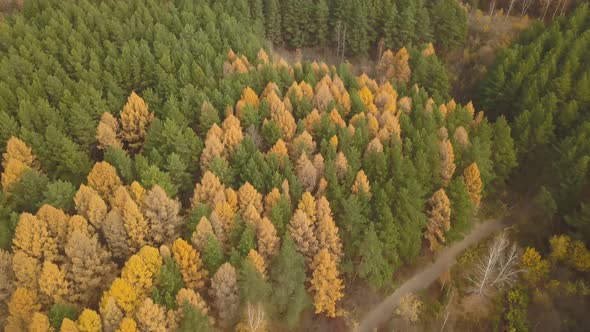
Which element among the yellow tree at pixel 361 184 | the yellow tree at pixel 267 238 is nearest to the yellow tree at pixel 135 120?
the yellow tree at pixel 267 238

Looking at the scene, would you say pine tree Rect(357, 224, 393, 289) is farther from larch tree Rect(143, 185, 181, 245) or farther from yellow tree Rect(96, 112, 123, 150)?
yellow tree Rect(96, 112, 123, 150)

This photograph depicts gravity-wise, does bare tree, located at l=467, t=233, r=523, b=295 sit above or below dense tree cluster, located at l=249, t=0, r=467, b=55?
below

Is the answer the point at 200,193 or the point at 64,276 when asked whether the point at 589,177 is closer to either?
the point at 200,193

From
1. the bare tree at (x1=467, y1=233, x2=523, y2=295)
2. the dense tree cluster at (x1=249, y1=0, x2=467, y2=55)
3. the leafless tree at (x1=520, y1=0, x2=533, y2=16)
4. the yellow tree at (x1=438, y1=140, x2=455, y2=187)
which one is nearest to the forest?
the yellow tree at (x1=438, y1=140, x2=455, y2=187)

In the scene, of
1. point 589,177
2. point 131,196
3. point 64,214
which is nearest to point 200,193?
point 131,196

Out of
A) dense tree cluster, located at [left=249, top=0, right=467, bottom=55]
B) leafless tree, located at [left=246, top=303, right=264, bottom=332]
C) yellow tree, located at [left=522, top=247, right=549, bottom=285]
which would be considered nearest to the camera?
leafless tree, located at [left=246, top=303, right=264, bottom=332]

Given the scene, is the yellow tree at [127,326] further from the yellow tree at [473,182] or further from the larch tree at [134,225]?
the yellow tree at [473,182]

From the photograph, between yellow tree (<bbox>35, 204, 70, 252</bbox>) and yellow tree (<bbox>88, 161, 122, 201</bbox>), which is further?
yellow tree (<bbox>88, 161, 122, 201</bbox>)
